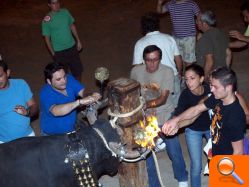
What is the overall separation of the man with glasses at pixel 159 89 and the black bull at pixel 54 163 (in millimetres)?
1664

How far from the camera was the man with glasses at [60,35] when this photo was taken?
23.7 feet

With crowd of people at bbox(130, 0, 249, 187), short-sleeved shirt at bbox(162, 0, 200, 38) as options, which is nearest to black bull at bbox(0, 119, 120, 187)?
crowd of people at bbox(130, 0, 249, 187)

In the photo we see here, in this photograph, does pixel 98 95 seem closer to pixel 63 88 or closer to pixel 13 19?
pixel 63 88

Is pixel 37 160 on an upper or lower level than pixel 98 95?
lower

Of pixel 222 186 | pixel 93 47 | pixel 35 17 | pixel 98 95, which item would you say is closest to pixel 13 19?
pixel 35 17

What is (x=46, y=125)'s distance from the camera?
4664 millimetres

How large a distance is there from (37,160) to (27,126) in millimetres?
1904

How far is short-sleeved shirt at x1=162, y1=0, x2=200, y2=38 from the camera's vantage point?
22.2 ft

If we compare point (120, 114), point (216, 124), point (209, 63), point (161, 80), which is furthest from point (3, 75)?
point (209, 63)

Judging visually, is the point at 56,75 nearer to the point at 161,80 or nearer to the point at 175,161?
the point at 161,80

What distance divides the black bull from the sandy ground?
10.4 feet

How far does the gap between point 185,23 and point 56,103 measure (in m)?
3.19

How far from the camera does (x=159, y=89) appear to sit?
4.78 meters

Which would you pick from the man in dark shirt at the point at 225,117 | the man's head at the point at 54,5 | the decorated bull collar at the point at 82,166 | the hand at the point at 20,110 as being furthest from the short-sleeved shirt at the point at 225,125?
the man's head at the point at 54,5
